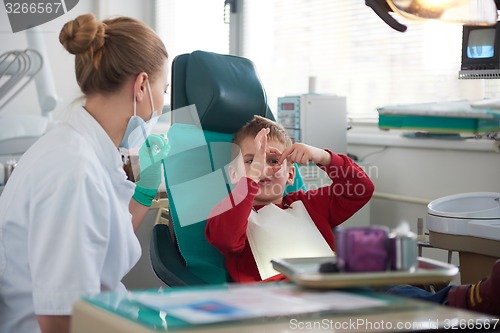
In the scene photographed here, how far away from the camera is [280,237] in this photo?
1990mm

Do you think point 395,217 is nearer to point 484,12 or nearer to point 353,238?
point 484,12

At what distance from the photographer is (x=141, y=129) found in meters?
1.82

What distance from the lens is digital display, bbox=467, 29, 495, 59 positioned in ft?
6.53

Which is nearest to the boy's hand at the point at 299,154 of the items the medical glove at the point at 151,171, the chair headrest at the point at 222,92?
the chair headrest at the point at 222,92

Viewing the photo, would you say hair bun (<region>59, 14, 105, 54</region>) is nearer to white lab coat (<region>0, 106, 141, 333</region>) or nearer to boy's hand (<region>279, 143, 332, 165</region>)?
white lab coat (<region>0, 106, 141, 333</region>)

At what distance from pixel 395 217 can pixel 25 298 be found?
2.02 meters

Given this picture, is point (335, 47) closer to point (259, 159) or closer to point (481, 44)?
point (481, 44)

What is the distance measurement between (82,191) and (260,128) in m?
0.84

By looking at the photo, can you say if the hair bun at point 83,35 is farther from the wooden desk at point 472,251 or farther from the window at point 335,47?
the window at point 335,47

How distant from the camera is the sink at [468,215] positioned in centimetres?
196

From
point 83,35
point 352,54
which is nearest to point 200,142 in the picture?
point 83,35

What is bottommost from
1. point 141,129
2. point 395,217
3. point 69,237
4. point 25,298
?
point 395,217

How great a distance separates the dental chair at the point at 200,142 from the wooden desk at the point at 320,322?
1.11m

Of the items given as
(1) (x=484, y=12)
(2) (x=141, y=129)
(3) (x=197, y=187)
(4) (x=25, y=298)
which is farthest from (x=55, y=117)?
(1) (x=484, y=12)
